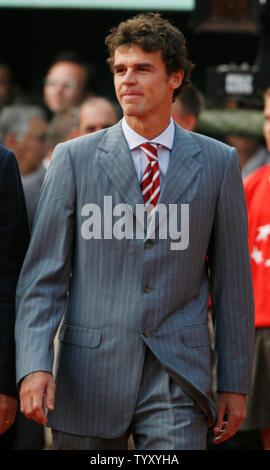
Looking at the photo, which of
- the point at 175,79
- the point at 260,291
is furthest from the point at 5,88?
the point at 175,79

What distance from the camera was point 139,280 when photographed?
4.16 metres

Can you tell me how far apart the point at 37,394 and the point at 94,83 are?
5.86m

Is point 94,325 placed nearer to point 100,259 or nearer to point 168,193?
point 100,259

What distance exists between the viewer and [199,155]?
4395 millimetres

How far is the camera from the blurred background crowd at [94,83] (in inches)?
273

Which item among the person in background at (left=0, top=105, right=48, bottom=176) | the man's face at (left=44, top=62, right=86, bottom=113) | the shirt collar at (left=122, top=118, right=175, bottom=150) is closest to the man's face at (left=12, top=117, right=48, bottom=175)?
the person in background at (left=0, top=105, right=48, bottom=176)

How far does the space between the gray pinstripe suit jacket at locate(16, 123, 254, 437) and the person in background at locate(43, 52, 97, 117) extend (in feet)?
16.1

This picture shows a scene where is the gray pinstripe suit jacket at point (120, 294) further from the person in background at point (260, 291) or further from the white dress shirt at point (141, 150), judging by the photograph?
the person in background at point (260, 291)

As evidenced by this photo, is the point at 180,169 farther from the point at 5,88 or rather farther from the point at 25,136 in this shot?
the point at 5,88

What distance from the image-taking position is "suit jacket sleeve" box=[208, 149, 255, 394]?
4.32 metres

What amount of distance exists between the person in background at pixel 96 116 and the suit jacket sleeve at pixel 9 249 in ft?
7.92

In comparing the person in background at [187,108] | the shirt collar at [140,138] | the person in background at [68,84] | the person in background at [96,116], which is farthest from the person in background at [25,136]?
the shirt collar at [140,138]

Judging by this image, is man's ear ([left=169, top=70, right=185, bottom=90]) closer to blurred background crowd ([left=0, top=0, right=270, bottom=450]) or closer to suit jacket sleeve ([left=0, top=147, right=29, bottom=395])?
suit jacket sleeve ([left=0, top=147, right=29, bottom=395])
